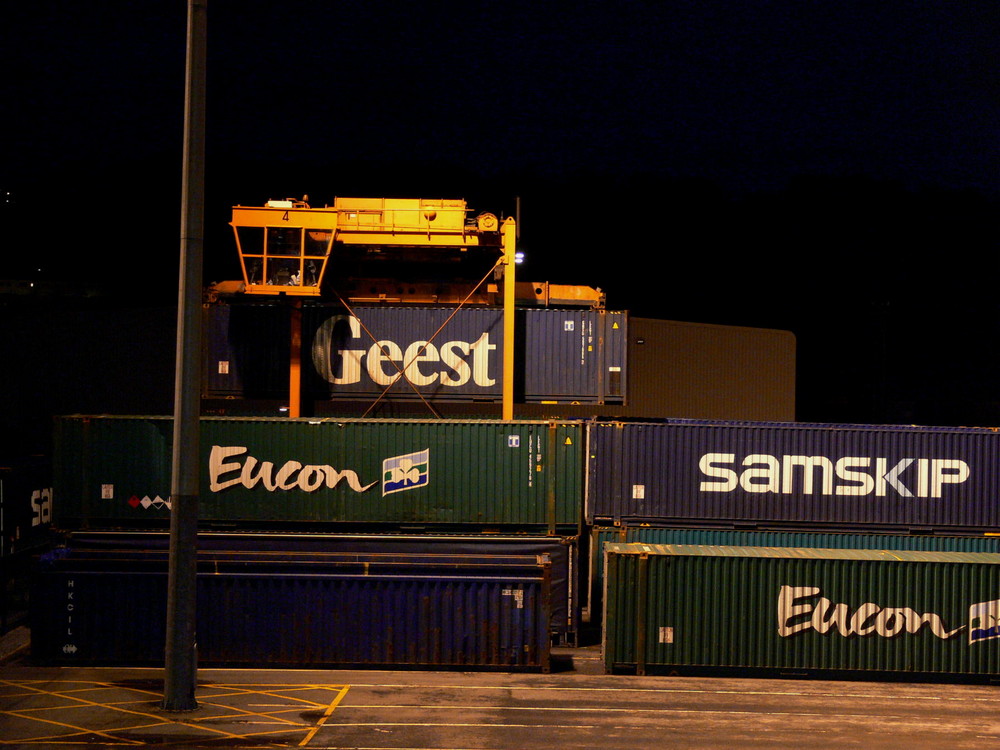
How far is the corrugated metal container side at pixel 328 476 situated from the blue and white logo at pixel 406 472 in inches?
1.0

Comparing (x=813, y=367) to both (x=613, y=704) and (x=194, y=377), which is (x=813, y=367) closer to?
(x=613, y=704)

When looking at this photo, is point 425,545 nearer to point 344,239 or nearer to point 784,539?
point 344,239

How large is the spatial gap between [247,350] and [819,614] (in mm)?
16549

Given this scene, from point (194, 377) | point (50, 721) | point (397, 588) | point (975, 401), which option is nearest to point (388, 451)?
point (397, 588)

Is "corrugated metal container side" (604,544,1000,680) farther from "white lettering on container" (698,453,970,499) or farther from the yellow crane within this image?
the yellow crane

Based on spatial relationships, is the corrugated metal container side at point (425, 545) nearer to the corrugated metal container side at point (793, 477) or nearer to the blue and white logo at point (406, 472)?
the blue and white logo at point (406, 472)

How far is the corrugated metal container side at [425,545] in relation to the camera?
19.0 metres

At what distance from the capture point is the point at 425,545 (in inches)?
765

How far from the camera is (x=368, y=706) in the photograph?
14.6 m

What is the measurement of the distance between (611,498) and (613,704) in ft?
19.8

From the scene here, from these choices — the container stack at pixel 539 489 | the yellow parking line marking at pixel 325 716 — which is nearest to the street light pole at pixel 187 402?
the yellow parking line marking at pixel 325 716

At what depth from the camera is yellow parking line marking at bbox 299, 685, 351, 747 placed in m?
12.9

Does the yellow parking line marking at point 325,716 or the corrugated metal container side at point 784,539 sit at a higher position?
the corrugated metal container side at point 784,539

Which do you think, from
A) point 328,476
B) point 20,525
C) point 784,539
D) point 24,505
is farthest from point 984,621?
point 24,505
